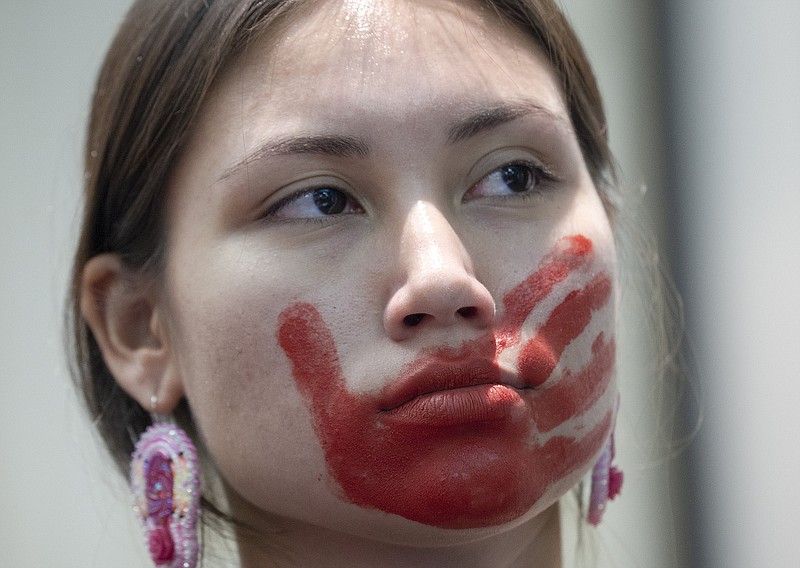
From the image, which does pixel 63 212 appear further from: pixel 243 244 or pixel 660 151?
pixel 660 151

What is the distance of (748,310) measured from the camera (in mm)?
2676

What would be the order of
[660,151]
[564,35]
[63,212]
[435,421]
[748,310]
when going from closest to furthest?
[435,421] → [564,35] → [63,212] → [748,310] → [660,151]

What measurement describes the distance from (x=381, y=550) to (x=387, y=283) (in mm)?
329

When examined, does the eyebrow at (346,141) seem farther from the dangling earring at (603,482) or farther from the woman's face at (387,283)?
the dangling earring at (603,482)

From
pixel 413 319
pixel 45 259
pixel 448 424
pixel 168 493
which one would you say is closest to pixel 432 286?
pixel 413 319

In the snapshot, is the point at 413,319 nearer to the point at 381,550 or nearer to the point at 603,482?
the point at 381,550

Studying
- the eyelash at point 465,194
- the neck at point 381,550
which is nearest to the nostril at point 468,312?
the eyelash at point 465,194

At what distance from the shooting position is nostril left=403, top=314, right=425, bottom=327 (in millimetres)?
1160

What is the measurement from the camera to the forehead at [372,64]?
123 cm

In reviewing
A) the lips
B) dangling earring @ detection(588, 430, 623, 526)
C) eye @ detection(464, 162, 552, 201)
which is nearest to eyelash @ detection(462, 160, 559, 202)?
eye @ detection(464, 162, 552, 201)

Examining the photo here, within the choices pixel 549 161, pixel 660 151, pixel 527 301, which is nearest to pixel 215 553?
pixel 527 301

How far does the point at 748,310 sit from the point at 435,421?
1.76 metres

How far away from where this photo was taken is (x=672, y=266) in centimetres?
294

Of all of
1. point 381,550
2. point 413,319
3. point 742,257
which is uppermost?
point 742,257
